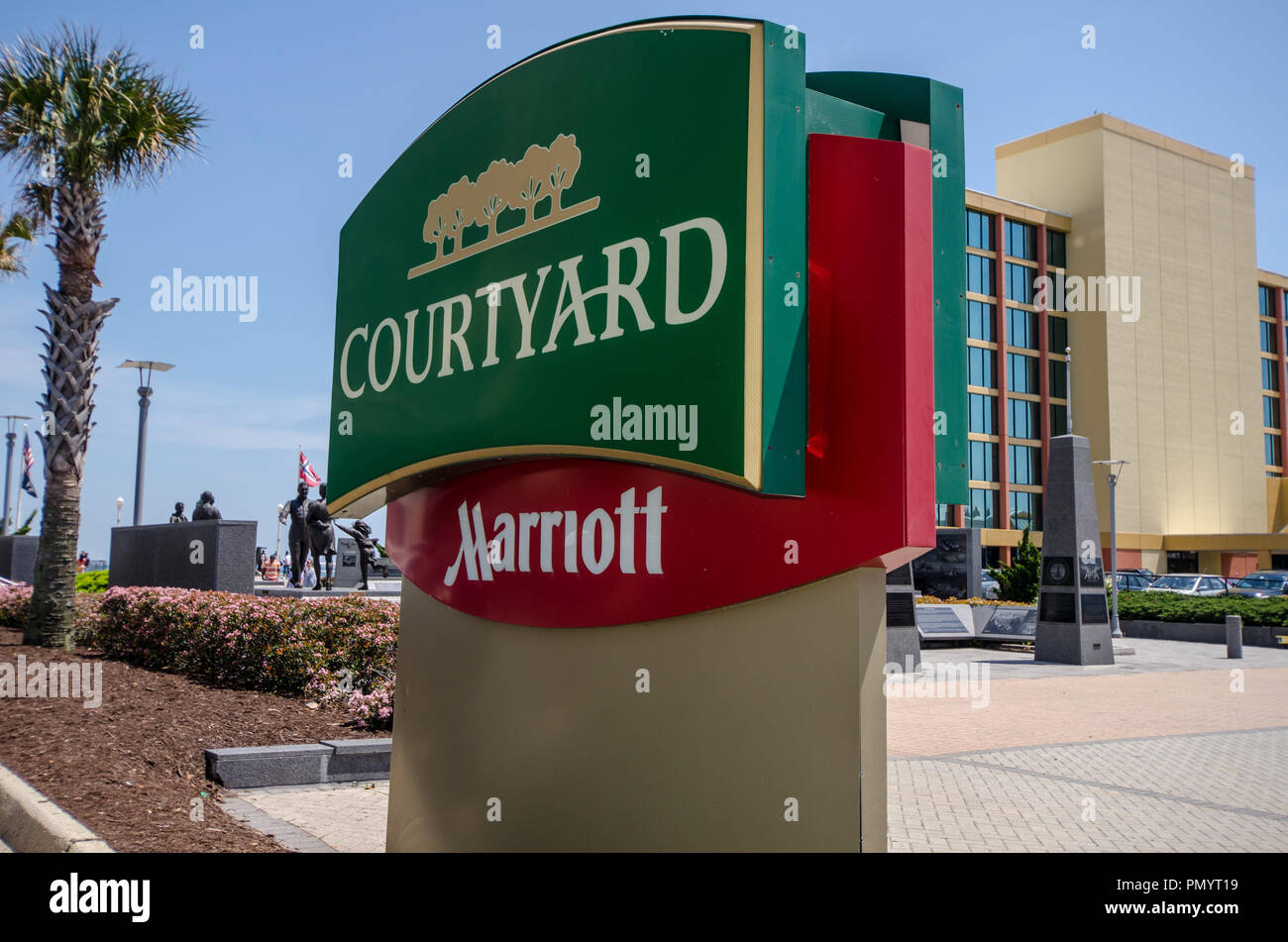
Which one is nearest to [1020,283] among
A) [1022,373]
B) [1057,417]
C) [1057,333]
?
[1057,333]

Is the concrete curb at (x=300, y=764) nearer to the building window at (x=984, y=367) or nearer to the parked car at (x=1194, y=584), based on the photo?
the parked car at (x=1194, y=584)

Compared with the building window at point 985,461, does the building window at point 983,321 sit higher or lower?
higher

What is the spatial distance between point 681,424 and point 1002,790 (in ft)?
21.2

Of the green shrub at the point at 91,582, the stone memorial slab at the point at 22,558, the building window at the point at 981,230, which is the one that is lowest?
the green shrub at the point at 91,582

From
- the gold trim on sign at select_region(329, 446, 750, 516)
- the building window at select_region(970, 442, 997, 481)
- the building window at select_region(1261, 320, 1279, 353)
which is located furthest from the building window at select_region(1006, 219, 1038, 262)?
the gold trim on sign at select_region(329, 446, 750, 516)

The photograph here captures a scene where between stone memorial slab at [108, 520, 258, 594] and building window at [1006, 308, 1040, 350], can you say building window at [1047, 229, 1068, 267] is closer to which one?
building window at [1006, 308, 1040, 350]

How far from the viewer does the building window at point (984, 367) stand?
62.3 metres

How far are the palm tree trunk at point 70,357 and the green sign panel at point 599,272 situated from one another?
1041 centimetres

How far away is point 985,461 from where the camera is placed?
62.6 m

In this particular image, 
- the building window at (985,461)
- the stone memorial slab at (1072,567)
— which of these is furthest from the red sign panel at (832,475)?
the building window at (985,461)

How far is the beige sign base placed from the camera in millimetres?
2691

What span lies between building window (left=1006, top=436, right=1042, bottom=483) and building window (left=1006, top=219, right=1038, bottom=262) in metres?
12.6

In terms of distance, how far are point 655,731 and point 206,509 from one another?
18374 mm

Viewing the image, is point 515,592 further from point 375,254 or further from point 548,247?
point 375,254
